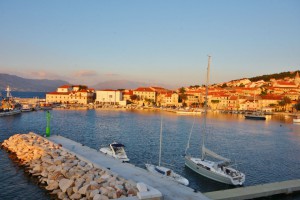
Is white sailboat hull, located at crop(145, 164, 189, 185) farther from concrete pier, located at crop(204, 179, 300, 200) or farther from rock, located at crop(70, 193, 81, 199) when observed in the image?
rock, located at crop(70, 193, 81, 199)

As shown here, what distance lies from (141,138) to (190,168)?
14.7 m

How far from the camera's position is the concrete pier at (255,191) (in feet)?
50.1

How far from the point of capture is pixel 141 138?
37.0m

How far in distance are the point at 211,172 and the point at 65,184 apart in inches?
352

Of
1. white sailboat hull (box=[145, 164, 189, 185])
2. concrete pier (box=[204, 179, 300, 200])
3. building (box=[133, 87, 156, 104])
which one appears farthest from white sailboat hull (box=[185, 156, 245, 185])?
building (box=[133, 87, 156, 104])

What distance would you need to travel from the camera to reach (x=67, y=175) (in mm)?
17219

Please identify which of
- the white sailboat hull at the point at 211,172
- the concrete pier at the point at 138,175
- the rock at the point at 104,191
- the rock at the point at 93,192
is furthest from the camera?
the white sailboat hull at the point at 211,172

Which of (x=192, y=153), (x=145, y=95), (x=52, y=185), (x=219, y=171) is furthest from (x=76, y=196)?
(x=145, y=95)

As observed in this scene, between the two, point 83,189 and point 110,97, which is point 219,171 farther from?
point 110,97

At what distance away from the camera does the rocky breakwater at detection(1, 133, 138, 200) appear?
46.0ft

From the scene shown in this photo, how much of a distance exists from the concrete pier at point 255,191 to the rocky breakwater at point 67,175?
166 inches

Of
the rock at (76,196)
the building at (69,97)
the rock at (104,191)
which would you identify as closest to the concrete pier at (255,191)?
the rock at (104,191)

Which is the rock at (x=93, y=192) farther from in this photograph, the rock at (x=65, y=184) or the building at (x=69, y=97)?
the building at (x=69, y=97)

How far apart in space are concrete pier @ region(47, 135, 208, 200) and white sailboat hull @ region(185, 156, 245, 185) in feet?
16.9
